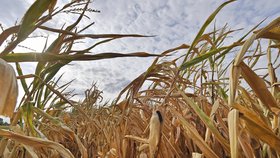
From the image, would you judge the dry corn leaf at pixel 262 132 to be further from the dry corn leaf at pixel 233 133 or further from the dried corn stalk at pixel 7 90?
the dried corn stalk at pixel 7 90

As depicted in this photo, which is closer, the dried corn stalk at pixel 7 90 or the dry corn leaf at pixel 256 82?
the dried corn stalk at pixel 7 90

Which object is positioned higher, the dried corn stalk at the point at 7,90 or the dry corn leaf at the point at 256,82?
the dry corn leaf at the point at 256,82

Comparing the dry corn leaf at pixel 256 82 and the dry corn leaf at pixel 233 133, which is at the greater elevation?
the dry corn leaf at pixel 256 82

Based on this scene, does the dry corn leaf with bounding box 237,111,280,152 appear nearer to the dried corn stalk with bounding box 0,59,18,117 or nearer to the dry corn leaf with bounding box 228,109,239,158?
the dry corn leaf with bounding box 228,109,239,158

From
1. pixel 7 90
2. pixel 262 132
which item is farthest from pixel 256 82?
pixel 7 90

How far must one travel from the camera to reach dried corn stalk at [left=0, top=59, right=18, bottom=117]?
39 centimetres

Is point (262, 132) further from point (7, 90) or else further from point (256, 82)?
point (7, 90)

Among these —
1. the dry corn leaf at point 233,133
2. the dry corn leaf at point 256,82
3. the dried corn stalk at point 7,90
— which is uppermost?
the dry corn leaf at point 256,82

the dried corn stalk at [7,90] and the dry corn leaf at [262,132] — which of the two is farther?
the dry corn leaf at [262,132]

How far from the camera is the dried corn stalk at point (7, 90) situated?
0.39 metres

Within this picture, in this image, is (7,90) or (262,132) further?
(262,132)

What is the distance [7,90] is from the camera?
0.39m

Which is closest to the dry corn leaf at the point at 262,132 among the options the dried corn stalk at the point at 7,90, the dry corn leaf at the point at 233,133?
the dry corn leaf at the point at 233,133

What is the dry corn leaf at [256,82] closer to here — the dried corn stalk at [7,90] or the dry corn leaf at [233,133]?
the dry corn leaf at [233,133]
